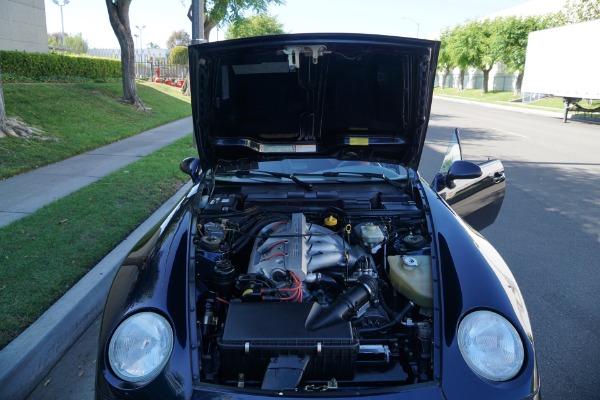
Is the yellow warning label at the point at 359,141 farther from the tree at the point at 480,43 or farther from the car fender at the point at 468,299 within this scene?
the tree at the point at 480,43

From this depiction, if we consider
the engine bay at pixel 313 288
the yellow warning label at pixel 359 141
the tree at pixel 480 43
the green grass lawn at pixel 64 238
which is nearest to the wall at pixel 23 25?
the green grass lawn at pixel 64 238

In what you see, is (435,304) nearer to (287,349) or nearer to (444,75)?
(287,349)

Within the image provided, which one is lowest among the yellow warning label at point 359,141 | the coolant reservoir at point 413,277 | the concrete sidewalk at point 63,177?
the concrete sidewalk at point 63,177

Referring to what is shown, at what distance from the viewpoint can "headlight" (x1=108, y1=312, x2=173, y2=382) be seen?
201 centimetres

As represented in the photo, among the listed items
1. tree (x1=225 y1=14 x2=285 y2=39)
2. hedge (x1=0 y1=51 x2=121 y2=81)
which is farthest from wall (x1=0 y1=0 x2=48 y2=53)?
tree (x1=225 y1=14 x2=285 y2=39)

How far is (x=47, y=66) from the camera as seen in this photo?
60.2 feet

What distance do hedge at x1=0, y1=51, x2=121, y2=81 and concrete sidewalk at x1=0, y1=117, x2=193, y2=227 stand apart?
7926 millimetres

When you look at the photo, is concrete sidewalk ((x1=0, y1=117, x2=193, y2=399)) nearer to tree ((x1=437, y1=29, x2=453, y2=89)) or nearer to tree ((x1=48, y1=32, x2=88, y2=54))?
tree ((x1=437, y1=29, x2=453, y2=89))

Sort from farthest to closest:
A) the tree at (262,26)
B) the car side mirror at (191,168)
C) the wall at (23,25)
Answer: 1. the tree at (262,26)
2. the wall at (23,25)
3. the car side mirror at (191,168)

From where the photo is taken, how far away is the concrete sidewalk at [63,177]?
238 inches

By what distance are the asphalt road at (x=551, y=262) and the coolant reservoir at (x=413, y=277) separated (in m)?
1.17

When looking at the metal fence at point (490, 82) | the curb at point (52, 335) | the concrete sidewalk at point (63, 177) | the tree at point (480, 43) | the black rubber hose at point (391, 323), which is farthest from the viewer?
the metal fence at point (490, 82)

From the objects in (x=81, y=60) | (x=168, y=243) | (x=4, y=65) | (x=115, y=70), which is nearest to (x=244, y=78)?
(x=168, y=243)

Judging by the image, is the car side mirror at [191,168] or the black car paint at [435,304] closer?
the black car paint at [435,304]
